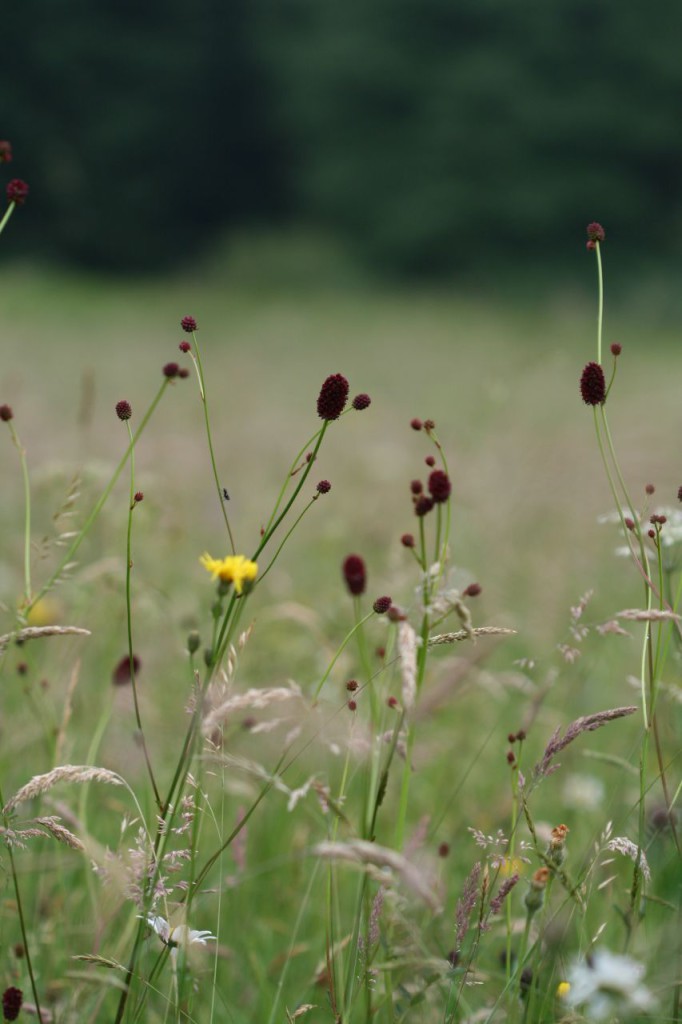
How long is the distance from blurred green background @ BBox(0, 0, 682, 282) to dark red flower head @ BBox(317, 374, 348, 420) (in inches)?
865

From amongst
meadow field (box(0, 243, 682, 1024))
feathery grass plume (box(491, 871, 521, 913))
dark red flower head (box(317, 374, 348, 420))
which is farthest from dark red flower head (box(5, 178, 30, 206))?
feathery grass plume (box(491, 871, 521, 913))

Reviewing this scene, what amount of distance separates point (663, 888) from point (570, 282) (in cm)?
2131

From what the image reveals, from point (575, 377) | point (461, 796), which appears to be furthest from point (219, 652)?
point (575, 377)

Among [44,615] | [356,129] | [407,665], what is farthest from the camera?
[356,129]

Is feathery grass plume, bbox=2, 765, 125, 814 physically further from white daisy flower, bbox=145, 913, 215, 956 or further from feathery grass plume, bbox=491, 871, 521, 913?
feathery grass plume, bbox=491, 871, 521, 913

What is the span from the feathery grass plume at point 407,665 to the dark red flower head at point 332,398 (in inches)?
9.0

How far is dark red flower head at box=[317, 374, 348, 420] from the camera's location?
93 cm

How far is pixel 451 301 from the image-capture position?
19.9m

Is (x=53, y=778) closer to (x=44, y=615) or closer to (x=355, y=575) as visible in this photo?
(x=355, y=575)

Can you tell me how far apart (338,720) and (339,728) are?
3 cm

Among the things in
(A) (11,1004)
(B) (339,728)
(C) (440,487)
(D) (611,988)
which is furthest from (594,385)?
(A) (11,1004)

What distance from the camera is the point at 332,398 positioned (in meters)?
0.94

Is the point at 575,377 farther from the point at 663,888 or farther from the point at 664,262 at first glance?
the point at 664,262

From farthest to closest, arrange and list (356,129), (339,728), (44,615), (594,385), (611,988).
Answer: (356,129), (44,615), (339,728), (594,385), (611,988)
